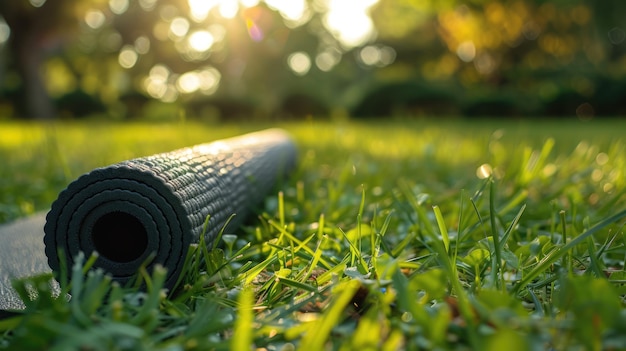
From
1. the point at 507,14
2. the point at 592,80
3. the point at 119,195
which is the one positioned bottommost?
the point at 592,80

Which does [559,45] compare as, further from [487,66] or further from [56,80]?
[56,80]

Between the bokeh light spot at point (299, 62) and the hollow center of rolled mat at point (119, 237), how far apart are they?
40832 mm

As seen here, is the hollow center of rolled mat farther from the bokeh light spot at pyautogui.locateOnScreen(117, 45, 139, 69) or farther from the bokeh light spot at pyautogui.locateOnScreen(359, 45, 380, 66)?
the bokeh light spot at pyautogui.locateOnScreen(359, 45, 380, 66)

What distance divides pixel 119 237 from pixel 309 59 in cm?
4410

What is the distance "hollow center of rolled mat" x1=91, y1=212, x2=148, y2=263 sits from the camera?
1.60 metres

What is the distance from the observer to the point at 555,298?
4.24ft

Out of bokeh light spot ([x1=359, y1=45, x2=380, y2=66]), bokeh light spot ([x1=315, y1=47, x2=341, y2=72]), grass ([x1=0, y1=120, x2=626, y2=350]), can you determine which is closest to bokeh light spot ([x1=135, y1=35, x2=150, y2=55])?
bokeh light spot ([x1=315, y1=47, x2=341, y2=72])

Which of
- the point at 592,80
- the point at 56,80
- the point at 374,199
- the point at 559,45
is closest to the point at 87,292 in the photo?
the point at 374,199

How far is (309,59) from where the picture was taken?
44781 millimetres

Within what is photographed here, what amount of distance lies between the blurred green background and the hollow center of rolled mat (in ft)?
8.36

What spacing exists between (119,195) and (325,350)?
2.32ft

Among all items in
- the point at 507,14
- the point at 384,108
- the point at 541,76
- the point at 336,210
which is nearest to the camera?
the point at 336,210

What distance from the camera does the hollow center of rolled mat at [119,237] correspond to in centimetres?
160

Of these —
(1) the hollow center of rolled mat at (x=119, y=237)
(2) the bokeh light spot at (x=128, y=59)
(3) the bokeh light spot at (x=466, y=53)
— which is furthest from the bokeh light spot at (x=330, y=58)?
(1) the hollow center of rolled mat at (x=119, y=237)
